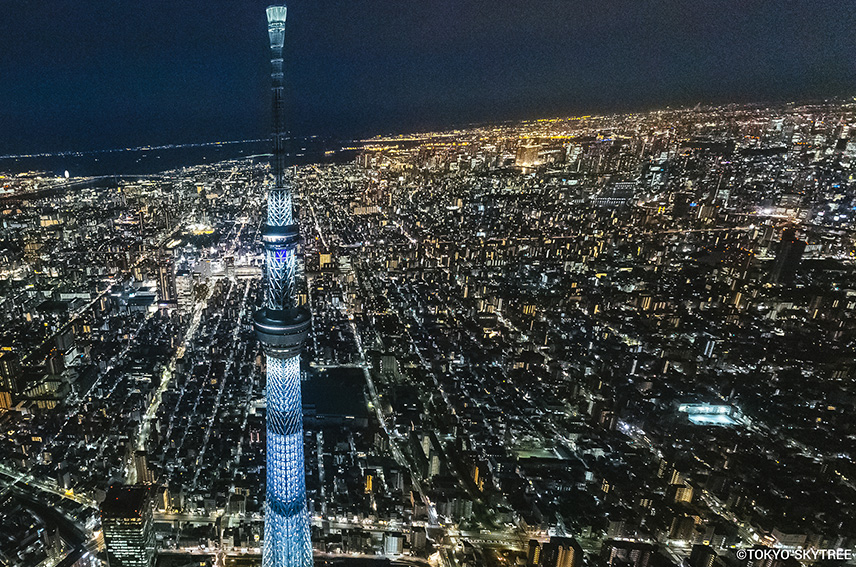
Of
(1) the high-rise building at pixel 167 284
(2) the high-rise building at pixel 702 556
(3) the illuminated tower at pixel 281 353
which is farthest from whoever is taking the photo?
(1) the high-rise building at pixel 167 284

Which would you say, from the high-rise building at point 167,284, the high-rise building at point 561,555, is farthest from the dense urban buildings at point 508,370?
the high-rise building at point 167,284

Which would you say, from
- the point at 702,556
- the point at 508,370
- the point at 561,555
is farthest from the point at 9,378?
the point at 702,556

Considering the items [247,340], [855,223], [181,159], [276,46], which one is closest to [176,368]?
[247,340]

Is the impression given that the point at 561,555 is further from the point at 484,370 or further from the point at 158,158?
the point at 158,158

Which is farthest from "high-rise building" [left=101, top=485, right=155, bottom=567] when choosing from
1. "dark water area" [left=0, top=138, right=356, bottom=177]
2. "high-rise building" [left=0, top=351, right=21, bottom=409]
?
"dark water area" [left=0, top=138, right=356, bottom=177]

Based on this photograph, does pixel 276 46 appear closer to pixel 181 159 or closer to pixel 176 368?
pixel 176 368

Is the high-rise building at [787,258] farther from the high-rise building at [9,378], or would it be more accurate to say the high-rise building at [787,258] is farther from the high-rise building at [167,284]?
the high-rise building at [9,378]
